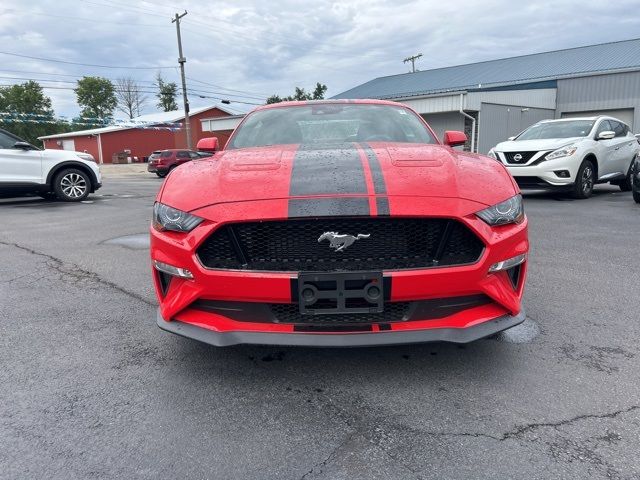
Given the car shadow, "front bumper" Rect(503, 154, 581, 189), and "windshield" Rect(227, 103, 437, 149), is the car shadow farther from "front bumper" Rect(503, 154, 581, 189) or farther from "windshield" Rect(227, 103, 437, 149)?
"front bumper" Rect(503, 154, 581, 189)

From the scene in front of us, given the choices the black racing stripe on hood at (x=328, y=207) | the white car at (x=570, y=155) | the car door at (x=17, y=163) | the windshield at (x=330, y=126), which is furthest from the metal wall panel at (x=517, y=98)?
the black racing stripe on hood at (x=328, y=207)

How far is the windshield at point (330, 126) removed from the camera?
148 inches

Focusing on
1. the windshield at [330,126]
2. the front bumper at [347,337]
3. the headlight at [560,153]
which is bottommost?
the front bumper at [347,337]

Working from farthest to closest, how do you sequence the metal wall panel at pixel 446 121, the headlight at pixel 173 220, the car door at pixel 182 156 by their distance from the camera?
the car door at pixel 182 156 < the metal wall panel at pixel 446 121 < the headlight at pixel 173 220

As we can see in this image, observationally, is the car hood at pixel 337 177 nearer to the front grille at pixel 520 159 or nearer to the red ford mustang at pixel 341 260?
the red ford mustang at pixel 341 260

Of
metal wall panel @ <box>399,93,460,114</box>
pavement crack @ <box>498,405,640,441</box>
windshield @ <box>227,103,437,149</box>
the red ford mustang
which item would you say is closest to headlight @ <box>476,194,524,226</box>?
the red ford mustang

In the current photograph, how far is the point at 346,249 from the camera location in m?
2.27

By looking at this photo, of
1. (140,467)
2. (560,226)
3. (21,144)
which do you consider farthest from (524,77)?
(140,467)

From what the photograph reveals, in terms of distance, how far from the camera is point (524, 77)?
1201 inches

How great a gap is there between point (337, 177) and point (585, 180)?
857 cm

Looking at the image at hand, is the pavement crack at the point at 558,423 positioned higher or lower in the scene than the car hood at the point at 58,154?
lower

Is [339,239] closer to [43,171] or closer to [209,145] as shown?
[209,145]

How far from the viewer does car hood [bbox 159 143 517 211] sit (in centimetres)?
236

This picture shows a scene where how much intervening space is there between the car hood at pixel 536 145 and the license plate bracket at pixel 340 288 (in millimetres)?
7916
